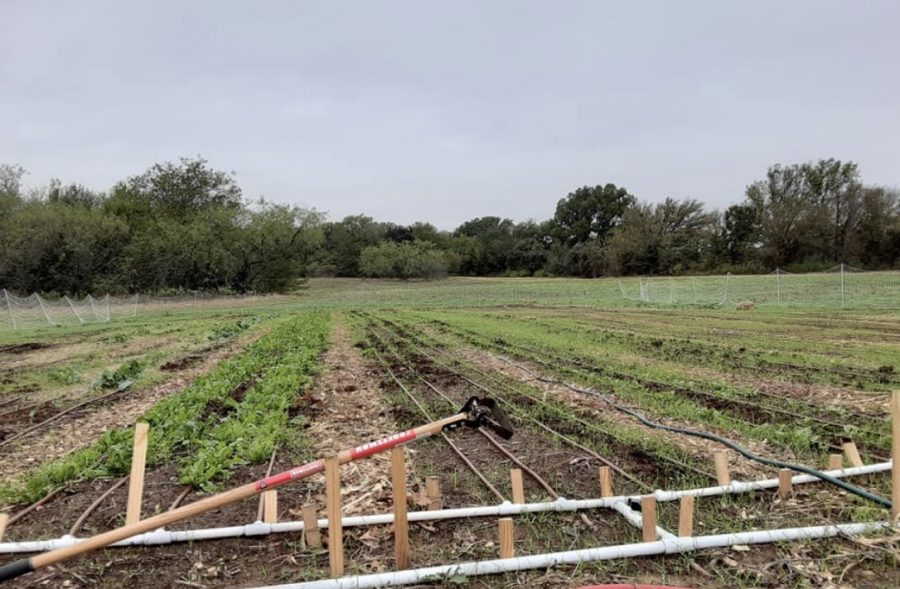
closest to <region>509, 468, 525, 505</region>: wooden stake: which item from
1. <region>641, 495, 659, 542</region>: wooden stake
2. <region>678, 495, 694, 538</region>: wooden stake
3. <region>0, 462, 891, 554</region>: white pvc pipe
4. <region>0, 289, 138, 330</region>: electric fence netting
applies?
<region>0, 462, 891, 554</region>: white pvc pipe

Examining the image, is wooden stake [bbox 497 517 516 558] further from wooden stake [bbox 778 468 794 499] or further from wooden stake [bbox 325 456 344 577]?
wooden stake [bbox 778 468 794 499]

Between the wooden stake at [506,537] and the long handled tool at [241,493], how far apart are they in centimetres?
40

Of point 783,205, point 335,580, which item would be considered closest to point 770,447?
point 335,580

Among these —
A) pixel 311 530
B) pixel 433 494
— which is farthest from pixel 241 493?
pixel 433 494

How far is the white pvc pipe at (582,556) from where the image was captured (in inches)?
97.7

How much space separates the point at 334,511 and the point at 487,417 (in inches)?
32.2

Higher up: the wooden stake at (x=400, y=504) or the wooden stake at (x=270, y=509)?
the wooden stake at (x=400, y=504)

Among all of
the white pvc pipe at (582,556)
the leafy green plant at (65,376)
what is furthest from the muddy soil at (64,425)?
the white pvc pipe at (582,556)

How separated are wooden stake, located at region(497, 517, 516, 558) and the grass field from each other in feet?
0.46

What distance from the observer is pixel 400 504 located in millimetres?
2506

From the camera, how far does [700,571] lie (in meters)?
2.60

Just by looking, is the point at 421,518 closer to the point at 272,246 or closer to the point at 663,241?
the point at 272,246

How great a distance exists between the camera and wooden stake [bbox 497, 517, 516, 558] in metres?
2.49

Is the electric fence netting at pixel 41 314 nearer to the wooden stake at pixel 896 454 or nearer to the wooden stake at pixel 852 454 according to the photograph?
the wooden stake at pixel 852 454
